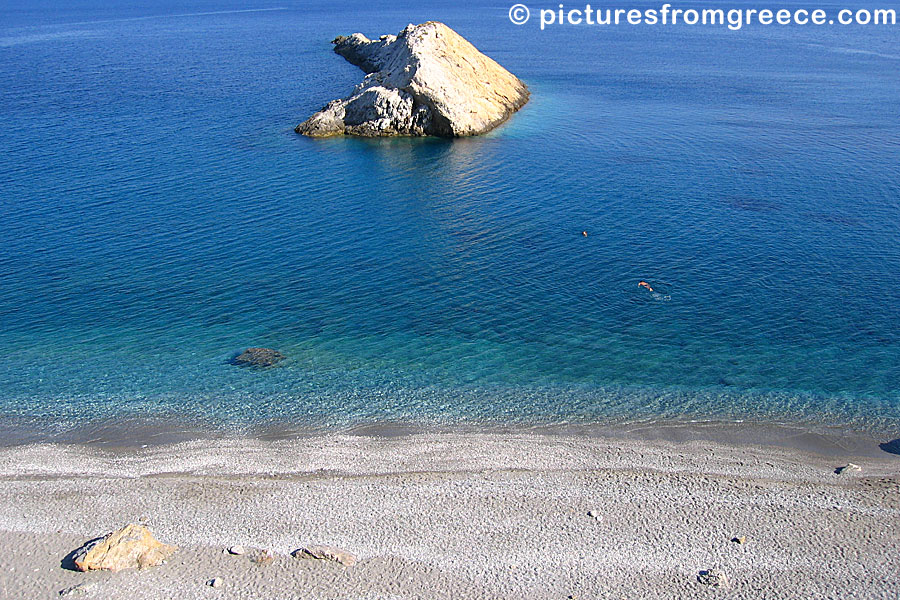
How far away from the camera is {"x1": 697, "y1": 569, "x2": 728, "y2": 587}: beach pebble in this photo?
25703 millimetres

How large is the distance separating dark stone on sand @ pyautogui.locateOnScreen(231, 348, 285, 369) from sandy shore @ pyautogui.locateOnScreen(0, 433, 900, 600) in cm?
642

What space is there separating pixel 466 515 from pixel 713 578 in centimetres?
934

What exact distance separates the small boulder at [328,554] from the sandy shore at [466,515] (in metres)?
0.30

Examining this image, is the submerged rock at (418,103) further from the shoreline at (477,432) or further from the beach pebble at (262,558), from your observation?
the beach pebble at (262,558)

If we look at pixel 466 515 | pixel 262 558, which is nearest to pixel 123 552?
pixel 262 558

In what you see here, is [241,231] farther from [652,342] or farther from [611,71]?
[611,71]

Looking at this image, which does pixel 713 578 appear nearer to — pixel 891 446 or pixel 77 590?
pixel 891 446

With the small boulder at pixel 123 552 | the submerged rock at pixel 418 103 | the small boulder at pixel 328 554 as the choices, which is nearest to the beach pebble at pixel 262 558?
the small boulder at pixel 328 554

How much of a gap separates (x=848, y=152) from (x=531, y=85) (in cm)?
4664

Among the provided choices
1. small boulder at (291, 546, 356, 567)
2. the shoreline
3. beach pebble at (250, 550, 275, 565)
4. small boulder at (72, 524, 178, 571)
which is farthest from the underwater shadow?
small boulder at (72, 524, 178, 571)

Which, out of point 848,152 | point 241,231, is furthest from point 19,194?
point 848,152

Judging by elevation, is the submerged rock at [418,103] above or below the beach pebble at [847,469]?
above

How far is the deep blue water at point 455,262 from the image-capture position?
3816 cm

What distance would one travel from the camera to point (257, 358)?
4044 centimetres
